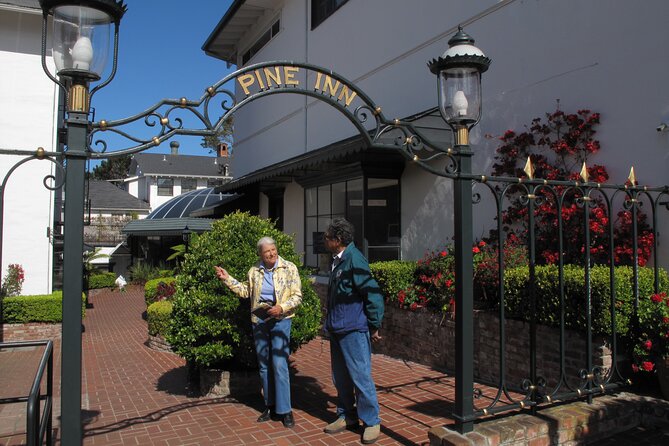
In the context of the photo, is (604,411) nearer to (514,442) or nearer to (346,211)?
(514,442)

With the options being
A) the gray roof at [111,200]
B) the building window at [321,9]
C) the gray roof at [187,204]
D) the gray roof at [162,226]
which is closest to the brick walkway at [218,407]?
the building window at [321,9]

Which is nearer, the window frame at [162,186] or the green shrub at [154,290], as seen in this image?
the green shrub at [154,290]

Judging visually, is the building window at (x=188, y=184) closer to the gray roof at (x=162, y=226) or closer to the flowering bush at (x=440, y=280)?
the gray roof at (x=162, y=226)

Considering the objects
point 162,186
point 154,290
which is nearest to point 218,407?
point 154,290

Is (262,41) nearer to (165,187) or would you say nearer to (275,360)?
(275,360)

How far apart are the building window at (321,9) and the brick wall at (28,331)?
9295mm

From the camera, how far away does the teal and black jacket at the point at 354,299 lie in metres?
4.28

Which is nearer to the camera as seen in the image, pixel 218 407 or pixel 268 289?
pixel 268 289

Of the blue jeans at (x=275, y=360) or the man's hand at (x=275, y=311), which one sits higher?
the man's hand at (x=275, y=311)

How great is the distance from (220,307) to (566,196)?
174 inches

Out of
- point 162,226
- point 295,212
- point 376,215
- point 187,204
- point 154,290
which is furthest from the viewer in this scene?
point 187,204

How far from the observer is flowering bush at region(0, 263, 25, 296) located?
10.7 m

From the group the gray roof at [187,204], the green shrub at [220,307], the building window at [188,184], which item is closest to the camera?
the green shrub at [220,307]

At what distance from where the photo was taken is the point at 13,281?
427 inches
